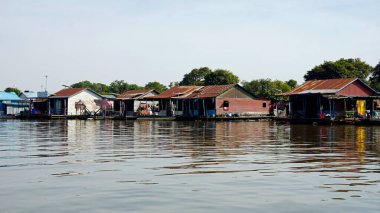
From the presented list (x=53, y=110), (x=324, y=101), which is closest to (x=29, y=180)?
(x=324, y=101)

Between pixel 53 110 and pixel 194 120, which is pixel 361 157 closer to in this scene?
pixel 194 120

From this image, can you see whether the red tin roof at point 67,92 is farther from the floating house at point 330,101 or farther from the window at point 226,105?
the floating house at point 330,101

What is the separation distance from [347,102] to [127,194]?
45572 mm

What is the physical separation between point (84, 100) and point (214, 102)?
1033 inches

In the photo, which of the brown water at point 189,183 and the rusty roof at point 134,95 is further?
the rusty roof at point 134,95

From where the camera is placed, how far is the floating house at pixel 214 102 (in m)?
61.1

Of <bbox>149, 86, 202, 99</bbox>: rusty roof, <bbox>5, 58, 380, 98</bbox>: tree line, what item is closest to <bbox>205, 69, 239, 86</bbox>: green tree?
<bbox>5, 58, 380, 98</bbox>: tree line

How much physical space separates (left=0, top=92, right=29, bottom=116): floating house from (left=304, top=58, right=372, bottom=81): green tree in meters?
54.3

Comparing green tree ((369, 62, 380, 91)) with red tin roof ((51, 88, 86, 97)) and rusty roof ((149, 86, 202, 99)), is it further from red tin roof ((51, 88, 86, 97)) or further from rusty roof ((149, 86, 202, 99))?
red tin roof ((51, 88, 86, 97))

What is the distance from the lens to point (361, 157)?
569 inches

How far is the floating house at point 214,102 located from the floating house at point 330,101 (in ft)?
31.9

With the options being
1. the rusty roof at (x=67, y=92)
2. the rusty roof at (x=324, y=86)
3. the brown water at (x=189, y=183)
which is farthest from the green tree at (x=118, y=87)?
the brown water at (x=189, y=183)

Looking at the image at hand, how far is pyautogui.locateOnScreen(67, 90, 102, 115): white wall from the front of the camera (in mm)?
75250

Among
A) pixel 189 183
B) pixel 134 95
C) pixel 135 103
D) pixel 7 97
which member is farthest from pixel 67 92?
pixel 189 183
